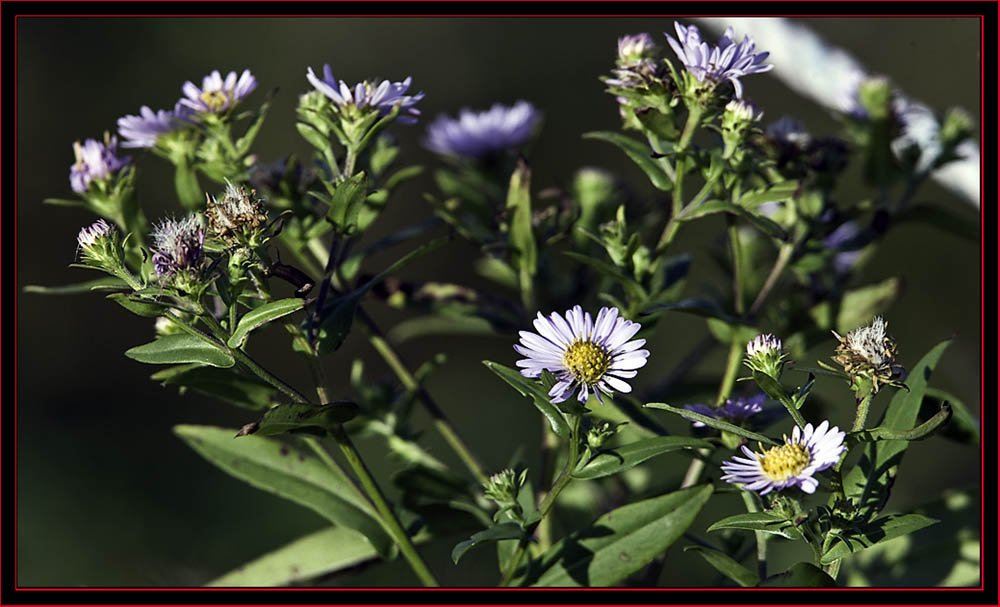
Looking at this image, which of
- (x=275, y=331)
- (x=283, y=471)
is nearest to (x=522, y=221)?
(x=283, y=471)

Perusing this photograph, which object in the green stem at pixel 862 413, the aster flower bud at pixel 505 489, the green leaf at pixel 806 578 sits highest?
the green stem at pixel 862 413

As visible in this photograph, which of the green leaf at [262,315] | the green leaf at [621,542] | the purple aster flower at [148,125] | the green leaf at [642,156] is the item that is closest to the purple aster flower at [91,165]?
the purple aster flower at [148,125]

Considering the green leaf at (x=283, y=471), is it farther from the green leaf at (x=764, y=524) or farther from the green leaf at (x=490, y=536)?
the green leaf at (x=764, y=524)

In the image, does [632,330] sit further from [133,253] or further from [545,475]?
[133,253]

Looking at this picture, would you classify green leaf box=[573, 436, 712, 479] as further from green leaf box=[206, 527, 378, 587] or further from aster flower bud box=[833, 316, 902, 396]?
green leaf box=[206, 527, 378, 587]

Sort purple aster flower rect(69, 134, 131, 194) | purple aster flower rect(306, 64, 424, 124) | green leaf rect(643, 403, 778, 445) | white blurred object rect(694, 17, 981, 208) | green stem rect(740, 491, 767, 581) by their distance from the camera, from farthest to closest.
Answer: white blurred object rect(694, 17, 981, 208) < purple aster flower rect(69, 134, 131, 194) < purple aster flower rect(306, 64, 424, 124) < green stem rect(740, 491, 767, 581) < green leaf rect(643, 403, 778, 445)

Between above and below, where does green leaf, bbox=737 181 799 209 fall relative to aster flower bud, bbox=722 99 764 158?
below

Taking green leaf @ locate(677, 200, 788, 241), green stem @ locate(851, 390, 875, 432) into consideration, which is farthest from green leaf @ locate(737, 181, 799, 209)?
green stem @ locate(851, 390, 875, 432)
